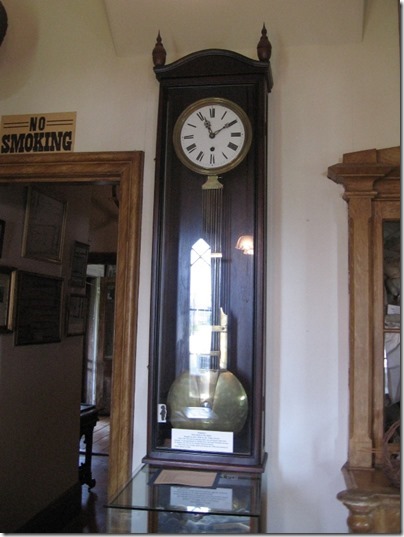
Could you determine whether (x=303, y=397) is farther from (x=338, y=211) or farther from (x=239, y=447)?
(x=338, y=211)

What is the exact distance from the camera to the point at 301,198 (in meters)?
1.78

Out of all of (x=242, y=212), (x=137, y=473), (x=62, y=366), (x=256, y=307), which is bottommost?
(x=137, y=473)

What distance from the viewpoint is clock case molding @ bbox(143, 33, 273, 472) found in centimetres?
165

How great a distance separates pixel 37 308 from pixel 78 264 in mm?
552

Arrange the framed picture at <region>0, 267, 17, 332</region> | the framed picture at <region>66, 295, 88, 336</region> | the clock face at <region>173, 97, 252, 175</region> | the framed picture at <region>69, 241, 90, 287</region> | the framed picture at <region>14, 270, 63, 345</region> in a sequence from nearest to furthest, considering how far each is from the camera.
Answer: the clock face at <region>173, 97, 252, 175</region>, the framed picture at <region>0, 267, 17, 332</region>, the framed picture at <region>14, 270, 63, 345</region>, the framed picture at <region>66, 295, 88, 336</region>, the framed picture at <region>69, 241, 90, 287</region>

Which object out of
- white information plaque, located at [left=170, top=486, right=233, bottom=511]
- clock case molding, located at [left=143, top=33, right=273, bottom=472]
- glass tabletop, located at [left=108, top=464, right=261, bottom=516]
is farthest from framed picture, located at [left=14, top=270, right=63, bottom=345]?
white information plaque, located at [left=170, top=486, right=233, bottom=511]

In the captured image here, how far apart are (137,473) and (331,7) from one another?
1.68 m

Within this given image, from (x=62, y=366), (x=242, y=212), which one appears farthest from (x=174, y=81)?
(x=62, y=366)

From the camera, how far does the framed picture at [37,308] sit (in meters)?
2.57

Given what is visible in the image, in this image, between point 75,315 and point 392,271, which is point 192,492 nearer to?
point 392,271

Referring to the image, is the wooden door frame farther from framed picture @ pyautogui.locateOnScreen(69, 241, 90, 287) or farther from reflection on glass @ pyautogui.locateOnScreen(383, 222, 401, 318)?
framed picture @ pyautogui.locateOnScreen(69, 241, 90, 287)

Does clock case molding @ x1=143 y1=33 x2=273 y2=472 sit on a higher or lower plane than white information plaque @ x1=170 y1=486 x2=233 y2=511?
Answer: higher

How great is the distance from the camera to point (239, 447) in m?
1.61

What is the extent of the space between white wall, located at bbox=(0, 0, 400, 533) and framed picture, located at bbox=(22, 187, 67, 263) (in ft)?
2.65
